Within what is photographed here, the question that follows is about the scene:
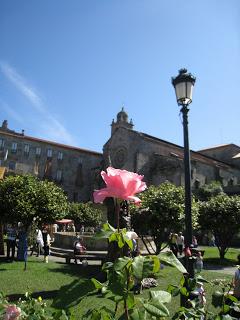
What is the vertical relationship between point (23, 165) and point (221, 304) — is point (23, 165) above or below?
above

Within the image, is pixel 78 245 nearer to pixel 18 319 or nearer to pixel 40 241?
pixel 40 241

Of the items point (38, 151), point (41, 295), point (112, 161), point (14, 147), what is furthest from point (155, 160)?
point (41, 295)

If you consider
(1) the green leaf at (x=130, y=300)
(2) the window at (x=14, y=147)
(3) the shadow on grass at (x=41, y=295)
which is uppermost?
(2) the window at (x=14, y=147)

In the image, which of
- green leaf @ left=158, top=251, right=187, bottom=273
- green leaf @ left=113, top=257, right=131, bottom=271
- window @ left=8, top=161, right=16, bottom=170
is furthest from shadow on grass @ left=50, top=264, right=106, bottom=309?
window @ left=8, top=161, right=16, bottom=170

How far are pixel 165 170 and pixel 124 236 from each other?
44.7 m

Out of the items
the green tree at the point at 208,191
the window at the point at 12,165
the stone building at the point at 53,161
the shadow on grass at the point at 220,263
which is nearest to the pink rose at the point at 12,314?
the shadow on grass at the point at 220,263

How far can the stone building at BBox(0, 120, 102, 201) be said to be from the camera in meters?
51.3

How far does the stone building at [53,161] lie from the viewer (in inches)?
2019

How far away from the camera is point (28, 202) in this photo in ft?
54.1

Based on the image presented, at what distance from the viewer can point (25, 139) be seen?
52.7m

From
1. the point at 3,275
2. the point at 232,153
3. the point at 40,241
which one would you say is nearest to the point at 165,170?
the point at 232,153

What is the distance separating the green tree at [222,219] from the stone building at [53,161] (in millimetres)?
34657

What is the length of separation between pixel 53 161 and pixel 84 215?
22.2 metres

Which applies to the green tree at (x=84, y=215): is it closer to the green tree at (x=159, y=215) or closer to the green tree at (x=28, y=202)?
the green tree at (x=28, y=202)
